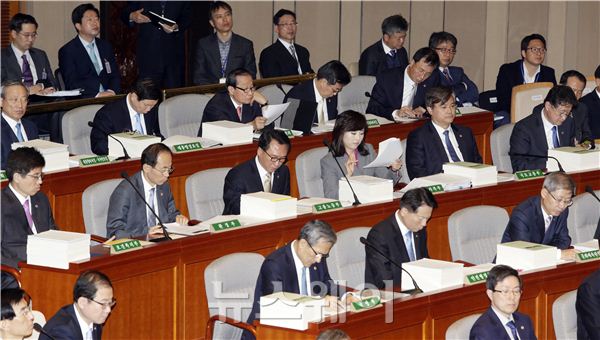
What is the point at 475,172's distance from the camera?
7.41m

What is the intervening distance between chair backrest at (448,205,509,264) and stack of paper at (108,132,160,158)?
1.90 meters

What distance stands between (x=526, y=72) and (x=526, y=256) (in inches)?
162

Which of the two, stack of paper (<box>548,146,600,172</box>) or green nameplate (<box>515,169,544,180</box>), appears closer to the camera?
green nameplate (<box>515,169,544,180</box>)

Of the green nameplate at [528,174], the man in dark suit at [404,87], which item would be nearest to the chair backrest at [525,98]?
the man in dark suit at [404,87]

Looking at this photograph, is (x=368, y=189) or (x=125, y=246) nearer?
(x=125, y=246)

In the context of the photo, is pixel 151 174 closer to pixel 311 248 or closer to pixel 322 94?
pixel 311 248

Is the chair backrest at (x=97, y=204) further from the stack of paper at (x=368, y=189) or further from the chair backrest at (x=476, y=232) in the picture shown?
the chair backrest at (x=476, y=232)

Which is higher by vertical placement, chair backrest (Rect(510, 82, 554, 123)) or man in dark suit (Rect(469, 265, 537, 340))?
chair backrest (Rect(510, 82, 554, 123))

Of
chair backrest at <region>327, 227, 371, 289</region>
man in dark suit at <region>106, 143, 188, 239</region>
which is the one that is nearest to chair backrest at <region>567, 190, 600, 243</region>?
chair backrest at <region>327, 227, 371, 289</region>

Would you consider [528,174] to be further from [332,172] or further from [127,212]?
[127,212]

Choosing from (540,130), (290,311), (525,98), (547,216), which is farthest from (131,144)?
(525,98)

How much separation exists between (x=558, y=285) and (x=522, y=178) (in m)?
1.52

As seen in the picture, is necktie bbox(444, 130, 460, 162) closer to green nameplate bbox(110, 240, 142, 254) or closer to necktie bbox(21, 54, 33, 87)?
green nameplate bbox(110, 240, 142, 254)

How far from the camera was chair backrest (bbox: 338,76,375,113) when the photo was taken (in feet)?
30.5
